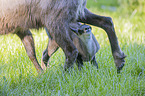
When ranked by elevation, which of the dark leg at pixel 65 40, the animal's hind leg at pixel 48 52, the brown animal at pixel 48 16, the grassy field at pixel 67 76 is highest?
the brown animal at pixel 48 16

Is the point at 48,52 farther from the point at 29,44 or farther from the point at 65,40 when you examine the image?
the point at 65,40

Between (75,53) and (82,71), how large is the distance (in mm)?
441

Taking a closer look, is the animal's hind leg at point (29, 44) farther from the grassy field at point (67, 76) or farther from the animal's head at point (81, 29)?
the animal's head at point (81, 29)

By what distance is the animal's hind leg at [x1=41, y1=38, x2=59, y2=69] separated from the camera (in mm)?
3512

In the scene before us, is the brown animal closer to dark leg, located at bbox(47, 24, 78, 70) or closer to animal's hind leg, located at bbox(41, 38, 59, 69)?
dark leg, located at bbox(47, 24, 78, 70)

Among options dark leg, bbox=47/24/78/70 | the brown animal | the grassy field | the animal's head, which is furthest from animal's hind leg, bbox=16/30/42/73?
the animal's head

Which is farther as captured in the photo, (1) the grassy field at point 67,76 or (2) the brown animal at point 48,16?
(2) the brown animal at point 48,16

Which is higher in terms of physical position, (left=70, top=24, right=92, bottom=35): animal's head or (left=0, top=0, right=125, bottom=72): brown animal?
(left=0, top=0, right=125, bottom=72): brown animal

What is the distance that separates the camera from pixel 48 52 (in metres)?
3.58

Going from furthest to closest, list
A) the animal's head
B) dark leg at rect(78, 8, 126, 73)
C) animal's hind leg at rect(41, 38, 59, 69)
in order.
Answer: animal's hind leg at rect(41, 38, 59, 69)
dark leg at rect(78, 8, 126, 73)
the animal's head

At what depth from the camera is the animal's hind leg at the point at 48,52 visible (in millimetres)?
3512

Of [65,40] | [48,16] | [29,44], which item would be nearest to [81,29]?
[65,40]

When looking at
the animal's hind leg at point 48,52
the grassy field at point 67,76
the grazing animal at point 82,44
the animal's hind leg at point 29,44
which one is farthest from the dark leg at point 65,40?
the animal's hind leg at point 29,44

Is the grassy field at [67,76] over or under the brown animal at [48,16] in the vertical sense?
under
